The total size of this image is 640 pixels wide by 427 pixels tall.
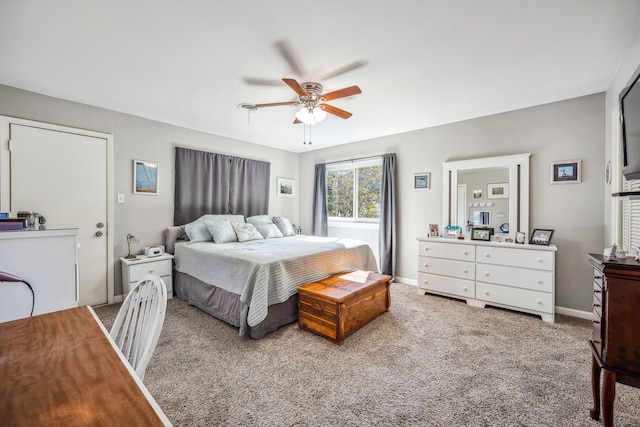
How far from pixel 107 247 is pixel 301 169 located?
11.6 feet

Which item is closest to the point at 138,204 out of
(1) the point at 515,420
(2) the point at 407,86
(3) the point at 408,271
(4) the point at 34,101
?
(4) the point at 34,101

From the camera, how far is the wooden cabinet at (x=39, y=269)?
5.85ft

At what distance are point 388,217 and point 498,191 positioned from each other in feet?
4.97

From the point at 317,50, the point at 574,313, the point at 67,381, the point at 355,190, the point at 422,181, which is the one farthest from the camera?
the point at 355,190

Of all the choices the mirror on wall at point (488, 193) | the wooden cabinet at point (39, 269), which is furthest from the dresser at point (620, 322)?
the wooden cabinet at point (39, 269)

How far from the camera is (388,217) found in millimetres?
4371

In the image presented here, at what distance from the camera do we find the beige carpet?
5.25 feet

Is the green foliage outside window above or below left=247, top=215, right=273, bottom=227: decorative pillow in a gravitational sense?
above

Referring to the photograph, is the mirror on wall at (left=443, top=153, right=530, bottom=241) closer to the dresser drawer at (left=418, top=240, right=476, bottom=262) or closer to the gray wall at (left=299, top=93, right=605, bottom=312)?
the gray wall at (left=299, top=93, right=605, bottom=312)

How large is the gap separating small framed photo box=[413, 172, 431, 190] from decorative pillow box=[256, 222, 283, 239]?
2.25m

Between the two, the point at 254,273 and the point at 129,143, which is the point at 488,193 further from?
the point at 129,143

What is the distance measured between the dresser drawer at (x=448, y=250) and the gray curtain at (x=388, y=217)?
0.64 metres

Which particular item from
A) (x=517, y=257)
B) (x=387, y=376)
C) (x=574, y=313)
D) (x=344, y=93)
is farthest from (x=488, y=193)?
(x=387, y=376)

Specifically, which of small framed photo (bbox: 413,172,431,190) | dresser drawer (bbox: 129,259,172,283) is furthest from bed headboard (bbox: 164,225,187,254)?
small framed photo (bbox: 413,172,431,190)
